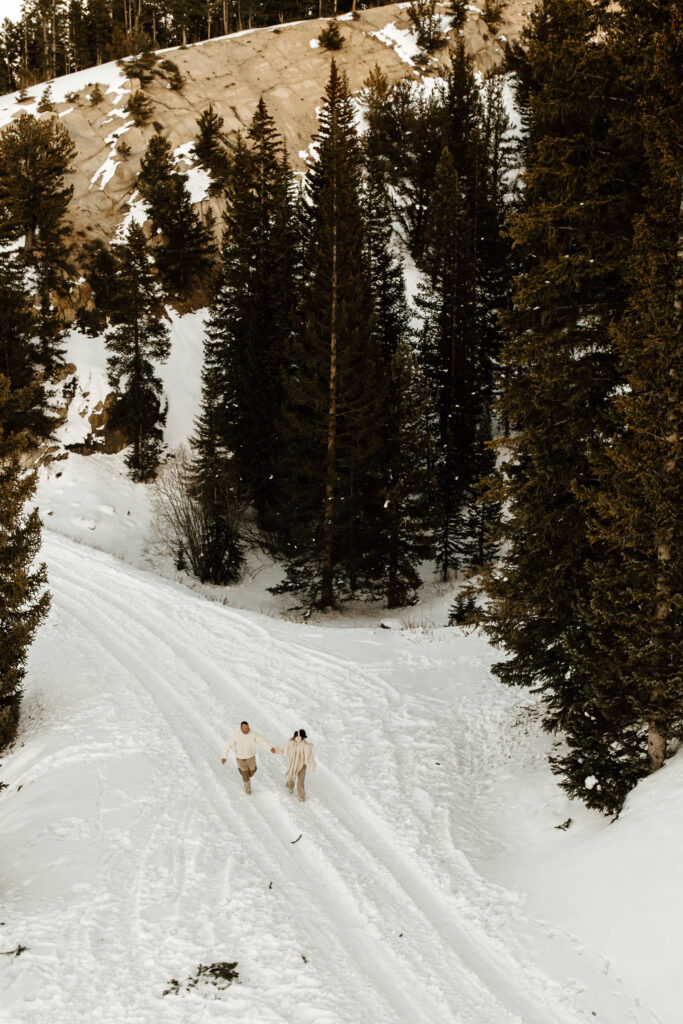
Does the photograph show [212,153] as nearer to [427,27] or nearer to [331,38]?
[331,38]

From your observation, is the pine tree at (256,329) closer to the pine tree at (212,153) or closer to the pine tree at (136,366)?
the pine tree at (136,366)

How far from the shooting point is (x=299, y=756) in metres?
11.4

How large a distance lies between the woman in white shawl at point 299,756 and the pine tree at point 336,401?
13958 mm

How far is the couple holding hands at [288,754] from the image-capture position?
11445mm

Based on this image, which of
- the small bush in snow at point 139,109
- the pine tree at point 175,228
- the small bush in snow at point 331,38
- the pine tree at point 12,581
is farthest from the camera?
the small bush in snow at point 331,38

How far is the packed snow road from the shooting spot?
24.6 feet

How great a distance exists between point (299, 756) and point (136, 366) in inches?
1292

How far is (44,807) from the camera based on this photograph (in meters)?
11.2

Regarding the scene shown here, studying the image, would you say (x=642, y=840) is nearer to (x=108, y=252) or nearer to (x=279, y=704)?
(x=279, y=704)

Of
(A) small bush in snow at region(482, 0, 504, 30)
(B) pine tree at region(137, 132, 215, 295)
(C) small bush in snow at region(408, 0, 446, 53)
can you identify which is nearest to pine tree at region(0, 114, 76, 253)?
(B) pine tree at region(137, 132, 215, 295)

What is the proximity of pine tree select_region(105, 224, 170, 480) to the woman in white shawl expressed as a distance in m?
29.6

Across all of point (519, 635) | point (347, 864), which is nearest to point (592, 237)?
point (519, 635)

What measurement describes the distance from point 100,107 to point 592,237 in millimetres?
57060

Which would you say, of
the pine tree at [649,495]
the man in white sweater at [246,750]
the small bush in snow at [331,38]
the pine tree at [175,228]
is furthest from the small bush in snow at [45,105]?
the man in white sweater at [246,750]
